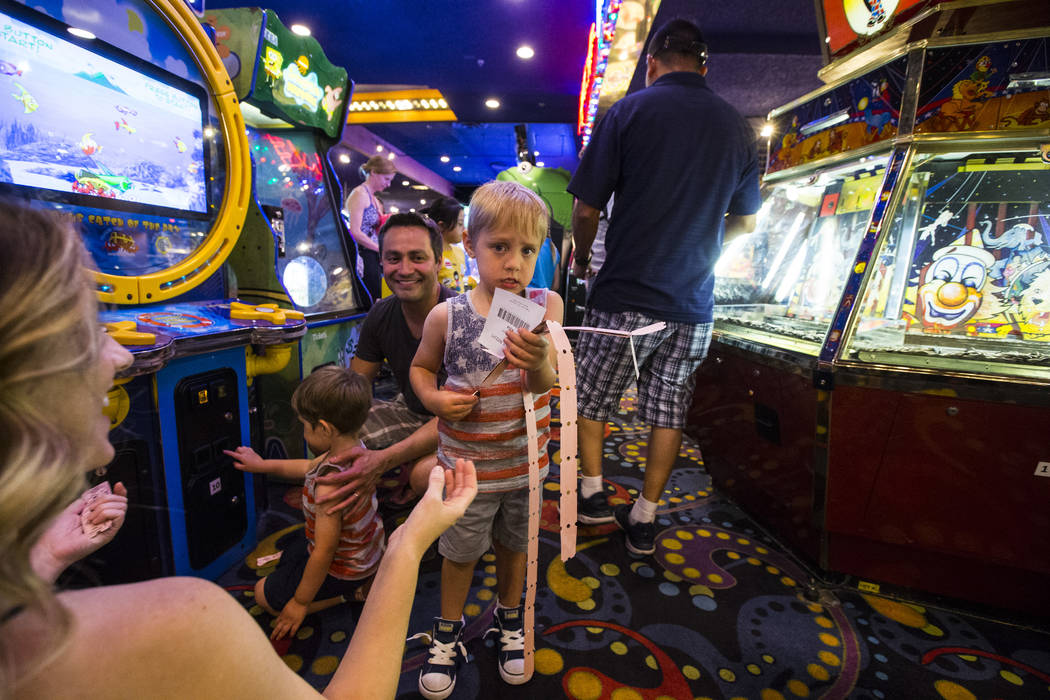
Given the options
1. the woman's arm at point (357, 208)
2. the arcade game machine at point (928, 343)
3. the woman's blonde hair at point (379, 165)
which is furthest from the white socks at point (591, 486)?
the woman's blonde hair at point (379, 165)

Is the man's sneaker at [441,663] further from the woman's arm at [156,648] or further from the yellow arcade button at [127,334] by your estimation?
the yellow arcade button at [127,334]

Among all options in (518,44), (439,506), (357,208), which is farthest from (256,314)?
(518,44)

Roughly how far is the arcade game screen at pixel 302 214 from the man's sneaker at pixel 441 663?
1596mm

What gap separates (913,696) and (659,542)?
82 centimetres

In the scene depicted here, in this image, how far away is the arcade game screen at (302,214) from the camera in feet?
7.04

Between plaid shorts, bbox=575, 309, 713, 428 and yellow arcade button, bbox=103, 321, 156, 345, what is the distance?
1.34 metres

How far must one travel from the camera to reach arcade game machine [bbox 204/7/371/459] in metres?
1.81

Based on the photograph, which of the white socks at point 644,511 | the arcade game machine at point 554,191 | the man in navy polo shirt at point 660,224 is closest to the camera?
the man in navy polo shirt at point 660,224

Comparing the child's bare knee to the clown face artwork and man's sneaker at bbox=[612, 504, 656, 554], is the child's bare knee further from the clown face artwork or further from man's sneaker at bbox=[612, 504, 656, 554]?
the clown face artwork

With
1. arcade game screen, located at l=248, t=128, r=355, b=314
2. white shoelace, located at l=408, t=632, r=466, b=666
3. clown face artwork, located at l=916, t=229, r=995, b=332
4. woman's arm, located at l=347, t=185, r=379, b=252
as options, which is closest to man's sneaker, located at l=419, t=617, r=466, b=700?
white shoelace, located at l=408, t=632, r=466, b=666

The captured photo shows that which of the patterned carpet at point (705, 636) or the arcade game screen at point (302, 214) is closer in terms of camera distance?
the patterned carpet at point (705, 636)

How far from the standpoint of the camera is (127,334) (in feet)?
3.25

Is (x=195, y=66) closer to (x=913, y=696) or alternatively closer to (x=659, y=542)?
(x=659, y=542)

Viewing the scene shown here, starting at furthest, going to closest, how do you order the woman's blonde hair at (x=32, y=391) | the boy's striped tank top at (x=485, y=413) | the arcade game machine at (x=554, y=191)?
the arcade game machine at (x=554, y=191) → the boy's striped tank top at (x=485, y=413) → the woman's blonde hair at (x=32, y=391)
